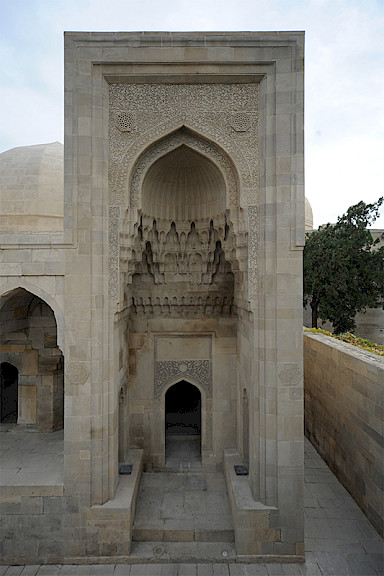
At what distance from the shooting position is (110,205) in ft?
16.2

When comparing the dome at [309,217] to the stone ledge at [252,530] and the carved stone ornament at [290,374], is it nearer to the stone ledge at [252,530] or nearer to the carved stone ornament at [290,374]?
the carved stone ornament at [290,374]

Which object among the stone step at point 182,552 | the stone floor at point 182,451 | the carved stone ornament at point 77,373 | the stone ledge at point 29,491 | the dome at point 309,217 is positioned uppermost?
the dome at point 309,217

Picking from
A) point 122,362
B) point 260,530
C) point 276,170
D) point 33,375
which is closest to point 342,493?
point 260,530

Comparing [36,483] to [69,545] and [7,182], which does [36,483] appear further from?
[7,182]

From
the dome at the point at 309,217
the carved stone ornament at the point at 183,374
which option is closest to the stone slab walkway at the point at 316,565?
the carved stone ornament at the point at 183,374

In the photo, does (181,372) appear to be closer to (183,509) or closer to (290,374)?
(183,509)

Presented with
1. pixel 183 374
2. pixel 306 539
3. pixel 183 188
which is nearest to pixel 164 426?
pixel 183 374

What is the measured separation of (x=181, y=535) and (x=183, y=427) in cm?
344

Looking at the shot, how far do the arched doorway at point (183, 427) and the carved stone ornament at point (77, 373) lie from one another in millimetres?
3094

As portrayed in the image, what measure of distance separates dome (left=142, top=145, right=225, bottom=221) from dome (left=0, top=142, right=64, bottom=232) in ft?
7.50

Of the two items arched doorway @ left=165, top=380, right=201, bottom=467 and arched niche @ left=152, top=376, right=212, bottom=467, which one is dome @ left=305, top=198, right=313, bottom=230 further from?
arched niche @ left=152, top=376, right=212, bottom=467

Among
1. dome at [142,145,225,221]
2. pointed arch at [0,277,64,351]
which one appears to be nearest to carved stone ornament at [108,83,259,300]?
dome at [142,145,225,221]

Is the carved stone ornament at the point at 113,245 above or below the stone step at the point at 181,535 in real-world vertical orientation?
above

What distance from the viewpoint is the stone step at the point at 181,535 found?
191 inches
